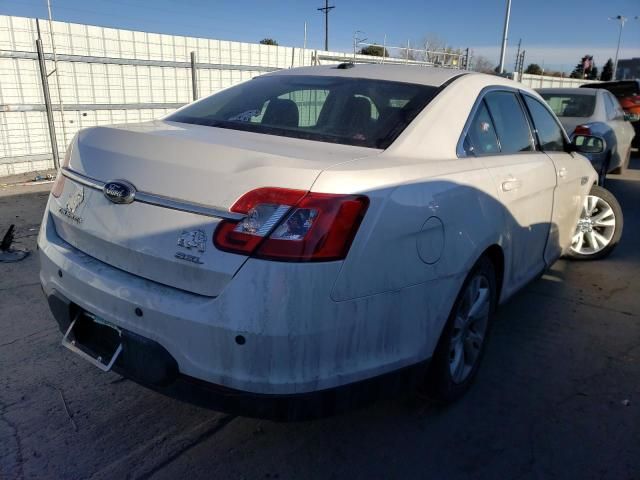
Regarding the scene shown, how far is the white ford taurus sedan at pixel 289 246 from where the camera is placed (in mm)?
1784

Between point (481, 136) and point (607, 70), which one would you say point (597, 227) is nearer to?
point (481, 136)

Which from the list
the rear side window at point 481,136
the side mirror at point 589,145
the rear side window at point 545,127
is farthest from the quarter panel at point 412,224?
the side mirror at point 589,145

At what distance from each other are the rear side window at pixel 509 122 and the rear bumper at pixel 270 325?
1.43 m

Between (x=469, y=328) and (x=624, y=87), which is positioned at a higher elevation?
(x=624, y=87)

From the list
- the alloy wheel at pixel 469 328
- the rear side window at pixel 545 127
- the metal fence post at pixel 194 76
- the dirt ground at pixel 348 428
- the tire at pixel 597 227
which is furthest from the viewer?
the metal fence post at pixel 194 76

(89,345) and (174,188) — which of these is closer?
(174,188)

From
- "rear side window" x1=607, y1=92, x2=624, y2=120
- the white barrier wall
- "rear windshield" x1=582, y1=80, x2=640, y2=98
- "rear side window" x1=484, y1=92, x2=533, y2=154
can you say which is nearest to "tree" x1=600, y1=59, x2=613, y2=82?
"rear windshield" x1=582, y1=80, x2=640, y2=98

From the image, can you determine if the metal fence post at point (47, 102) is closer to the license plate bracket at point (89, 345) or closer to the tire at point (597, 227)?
the license plate bracket at point (89, 345)

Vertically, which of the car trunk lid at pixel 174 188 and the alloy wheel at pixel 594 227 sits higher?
the car trunk lid at pixel 174 188

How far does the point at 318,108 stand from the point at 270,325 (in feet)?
5.83

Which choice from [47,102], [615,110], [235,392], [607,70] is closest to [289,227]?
[235,392]

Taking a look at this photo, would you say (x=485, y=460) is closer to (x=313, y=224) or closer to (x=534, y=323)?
(x=313, y=224)

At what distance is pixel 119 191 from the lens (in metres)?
2.03

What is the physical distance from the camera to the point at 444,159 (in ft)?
7.92
